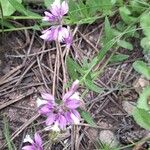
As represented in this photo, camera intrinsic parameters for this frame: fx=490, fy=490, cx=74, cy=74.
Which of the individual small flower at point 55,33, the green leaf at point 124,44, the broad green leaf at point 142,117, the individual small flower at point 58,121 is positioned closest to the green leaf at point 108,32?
the green leaf at point 124,44

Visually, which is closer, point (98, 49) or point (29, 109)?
point (29, 109)

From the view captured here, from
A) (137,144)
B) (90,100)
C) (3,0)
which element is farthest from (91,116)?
(3,0)

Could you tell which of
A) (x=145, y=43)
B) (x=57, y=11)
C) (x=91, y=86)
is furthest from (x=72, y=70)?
(x=145, y=43)

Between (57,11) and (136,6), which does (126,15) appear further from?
(57,11)

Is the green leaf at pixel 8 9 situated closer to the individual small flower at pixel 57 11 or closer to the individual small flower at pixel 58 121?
the individual small flower at pixel 57 11

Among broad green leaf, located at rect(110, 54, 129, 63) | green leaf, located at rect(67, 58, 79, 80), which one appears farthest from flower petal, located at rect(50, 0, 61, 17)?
broad green leaf, located at rect(110, 54, 129, 63)

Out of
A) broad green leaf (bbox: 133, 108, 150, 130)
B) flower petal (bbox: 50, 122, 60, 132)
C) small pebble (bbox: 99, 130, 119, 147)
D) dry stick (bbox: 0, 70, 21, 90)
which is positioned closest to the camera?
flower petal (bbox: 50, 122, 60, 132)

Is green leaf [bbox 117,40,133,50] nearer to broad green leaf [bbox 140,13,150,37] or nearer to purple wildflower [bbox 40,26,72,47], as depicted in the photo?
broad green leaf [bbox 140,13,150,37]

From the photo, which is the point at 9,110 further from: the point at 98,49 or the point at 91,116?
the point at 98,49
